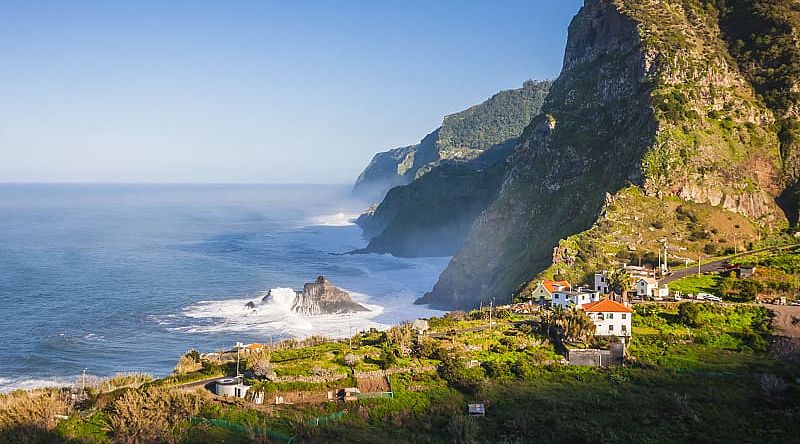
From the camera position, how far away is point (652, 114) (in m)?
85.0

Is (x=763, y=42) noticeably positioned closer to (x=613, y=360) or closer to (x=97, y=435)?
(x=613, y=360)

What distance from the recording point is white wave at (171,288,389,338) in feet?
241

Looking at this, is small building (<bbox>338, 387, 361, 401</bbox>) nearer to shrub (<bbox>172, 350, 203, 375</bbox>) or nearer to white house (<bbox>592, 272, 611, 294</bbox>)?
shrub (<bbox>172, 350, 203, 375</bbox>)

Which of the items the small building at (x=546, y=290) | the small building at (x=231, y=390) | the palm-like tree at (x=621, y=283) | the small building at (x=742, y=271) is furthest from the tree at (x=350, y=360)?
the small building at (x=742, y=271)

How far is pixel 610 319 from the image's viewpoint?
49188 mm

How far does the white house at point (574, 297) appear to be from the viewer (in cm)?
5753

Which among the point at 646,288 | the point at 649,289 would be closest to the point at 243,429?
the point at 646,288

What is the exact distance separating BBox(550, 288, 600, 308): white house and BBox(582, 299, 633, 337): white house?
18.4 ft

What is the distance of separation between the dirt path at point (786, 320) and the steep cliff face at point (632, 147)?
838 inches

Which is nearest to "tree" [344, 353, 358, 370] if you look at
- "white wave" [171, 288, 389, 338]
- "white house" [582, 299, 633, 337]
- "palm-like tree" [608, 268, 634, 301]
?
"white house" [582, 299, 633, 337]

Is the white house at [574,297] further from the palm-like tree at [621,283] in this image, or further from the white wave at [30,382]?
the white wave at [30,382]

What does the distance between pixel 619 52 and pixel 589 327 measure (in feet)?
220

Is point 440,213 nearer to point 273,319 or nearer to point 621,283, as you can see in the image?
point 273,319

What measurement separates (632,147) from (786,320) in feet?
124
